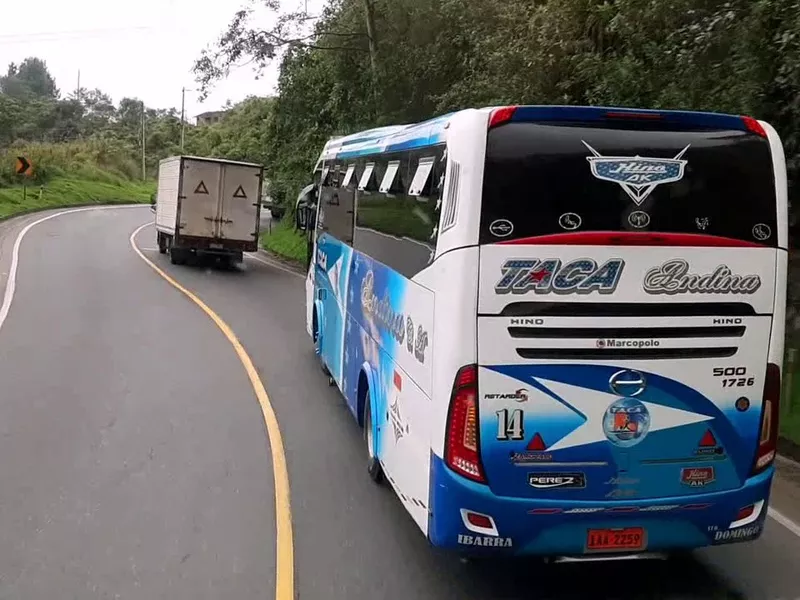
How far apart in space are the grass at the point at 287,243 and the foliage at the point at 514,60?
190 cm

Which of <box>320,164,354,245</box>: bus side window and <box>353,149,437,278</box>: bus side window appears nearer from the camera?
<box>353,149,437,278</box>: bus side window

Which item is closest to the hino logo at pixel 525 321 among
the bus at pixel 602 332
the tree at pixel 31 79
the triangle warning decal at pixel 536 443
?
the bus at pixel 602 332

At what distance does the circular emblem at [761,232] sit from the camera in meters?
5.21

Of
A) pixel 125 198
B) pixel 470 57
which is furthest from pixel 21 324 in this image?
pixel 125 198

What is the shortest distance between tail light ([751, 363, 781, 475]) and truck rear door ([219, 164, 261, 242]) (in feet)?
63.9

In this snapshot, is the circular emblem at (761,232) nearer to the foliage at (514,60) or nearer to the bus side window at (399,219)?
the bus side window at (399,219)

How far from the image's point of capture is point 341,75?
73.2ft

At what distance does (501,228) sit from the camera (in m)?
4.93

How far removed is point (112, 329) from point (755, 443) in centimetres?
1111

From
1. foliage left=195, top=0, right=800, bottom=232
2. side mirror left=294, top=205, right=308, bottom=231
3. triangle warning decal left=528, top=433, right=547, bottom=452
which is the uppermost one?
foliage left=195, top=0, right=800, bottom=232

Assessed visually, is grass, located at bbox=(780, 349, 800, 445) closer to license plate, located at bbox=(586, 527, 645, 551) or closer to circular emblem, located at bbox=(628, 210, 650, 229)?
license plate, located at bbox=(586, 527, 645, 551)

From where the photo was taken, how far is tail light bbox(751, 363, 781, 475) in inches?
209

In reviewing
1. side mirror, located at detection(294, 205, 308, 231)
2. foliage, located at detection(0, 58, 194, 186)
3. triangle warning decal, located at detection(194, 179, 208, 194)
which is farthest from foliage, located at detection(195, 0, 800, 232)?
foliage, located at detection(0, 58, 194, 186)

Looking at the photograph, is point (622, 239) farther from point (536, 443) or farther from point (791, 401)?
point (791, 401)
